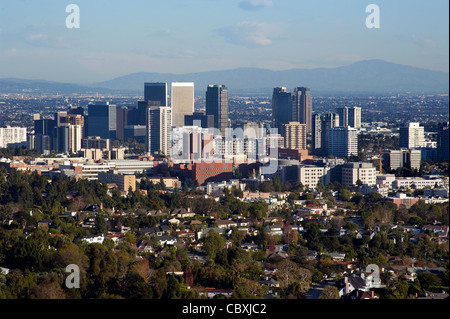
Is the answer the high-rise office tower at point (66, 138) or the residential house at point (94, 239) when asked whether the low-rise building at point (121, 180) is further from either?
the high-rise office tower at point (66, 138)

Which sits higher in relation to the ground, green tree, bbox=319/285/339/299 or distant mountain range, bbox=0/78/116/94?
distant mountain range, bbox=0/78/116/94

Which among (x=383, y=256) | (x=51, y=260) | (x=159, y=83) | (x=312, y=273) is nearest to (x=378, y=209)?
(x=383, y=256)

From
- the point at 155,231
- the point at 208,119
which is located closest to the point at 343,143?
the point at 208,119

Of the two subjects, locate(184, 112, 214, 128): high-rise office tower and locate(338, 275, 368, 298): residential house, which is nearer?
locate(338, 275, 368, 298): residential house

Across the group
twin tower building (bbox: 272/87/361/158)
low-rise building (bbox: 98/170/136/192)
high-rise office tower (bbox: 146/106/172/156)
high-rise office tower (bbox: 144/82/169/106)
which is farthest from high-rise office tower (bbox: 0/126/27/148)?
low-rise building (bbox: 98/170/136/192)

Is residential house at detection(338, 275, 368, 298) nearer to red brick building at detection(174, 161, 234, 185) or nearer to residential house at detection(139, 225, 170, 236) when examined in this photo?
residential house at detection(139, 225, 170, 236)

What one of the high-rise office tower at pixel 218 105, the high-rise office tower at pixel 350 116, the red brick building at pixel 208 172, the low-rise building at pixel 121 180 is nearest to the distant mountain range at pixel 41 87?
the low-rise building at pixel 121 180
